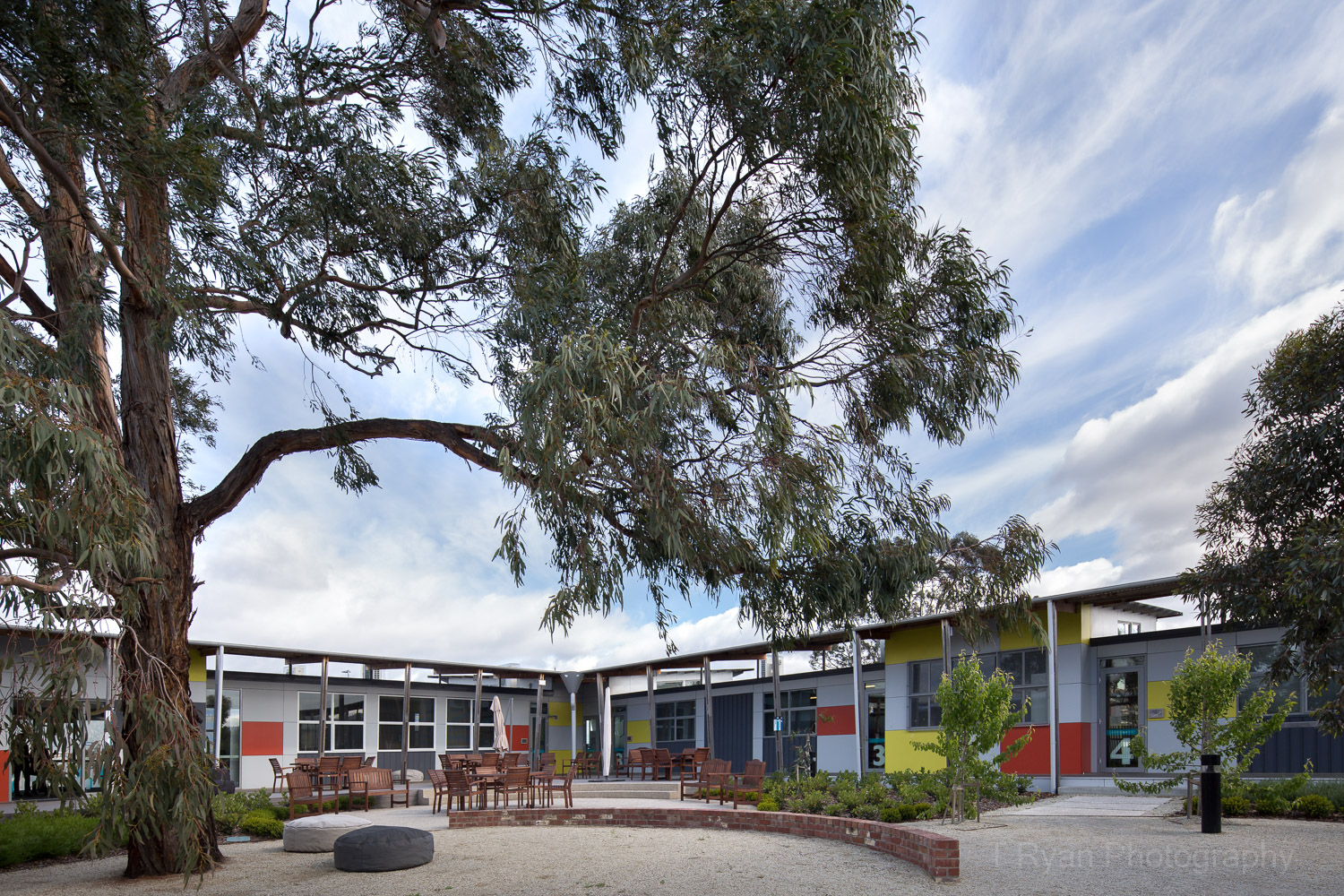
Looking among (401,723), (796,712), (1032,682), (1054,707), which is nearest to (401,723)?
(401,723)

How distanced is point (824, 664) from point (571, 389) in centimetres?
2004

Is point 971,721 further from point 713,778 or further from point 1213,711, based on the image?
point 713,778

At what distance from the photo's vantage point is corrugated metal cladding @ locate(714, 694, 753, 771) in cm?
2603

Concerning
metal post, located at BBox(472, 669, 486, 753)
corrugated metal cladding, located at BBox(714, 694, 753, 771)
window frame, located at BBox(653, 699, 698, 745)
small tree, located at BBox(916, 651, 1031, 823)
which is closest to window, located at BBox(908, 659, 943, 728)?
corrugated metal cladding, located at BBox(714, 694, 753, 771)

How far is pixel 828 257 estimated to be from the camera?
916cm

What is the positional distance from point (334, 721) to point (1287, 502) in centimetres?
2246

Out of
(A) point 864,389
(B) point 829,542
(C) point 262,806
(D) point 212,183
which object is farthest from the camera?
(C) point 262,806

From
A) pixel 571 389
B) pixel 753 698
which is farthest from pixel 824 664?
pixel 571 389

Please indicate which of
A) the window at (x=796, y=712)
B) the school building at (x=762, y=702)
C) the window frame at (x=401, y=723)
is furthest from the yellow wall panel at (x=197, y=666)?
the window at (x=796, y=712)

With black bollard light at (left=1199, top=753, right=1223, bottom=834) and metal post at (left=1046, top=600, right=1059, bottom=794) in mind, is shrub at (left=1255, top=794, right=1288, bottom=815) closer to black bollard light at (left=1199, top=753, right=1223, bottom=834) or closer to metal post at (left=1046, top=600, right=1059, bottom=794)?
black bollard light at (left=1199, top=753, right=1223, bottom=834)

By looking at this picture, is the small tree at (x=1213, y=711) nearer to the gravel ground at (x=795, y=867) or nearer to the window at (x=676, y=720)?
the gravel ground at (x=795, y=867)

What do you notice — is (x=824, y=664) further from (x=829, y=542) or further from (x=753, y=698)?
(x=829, y=542)

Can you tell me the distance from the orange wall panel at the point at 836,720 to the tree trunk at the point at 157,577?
50.8 ft

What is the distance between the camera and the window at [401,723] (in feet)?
87.6
